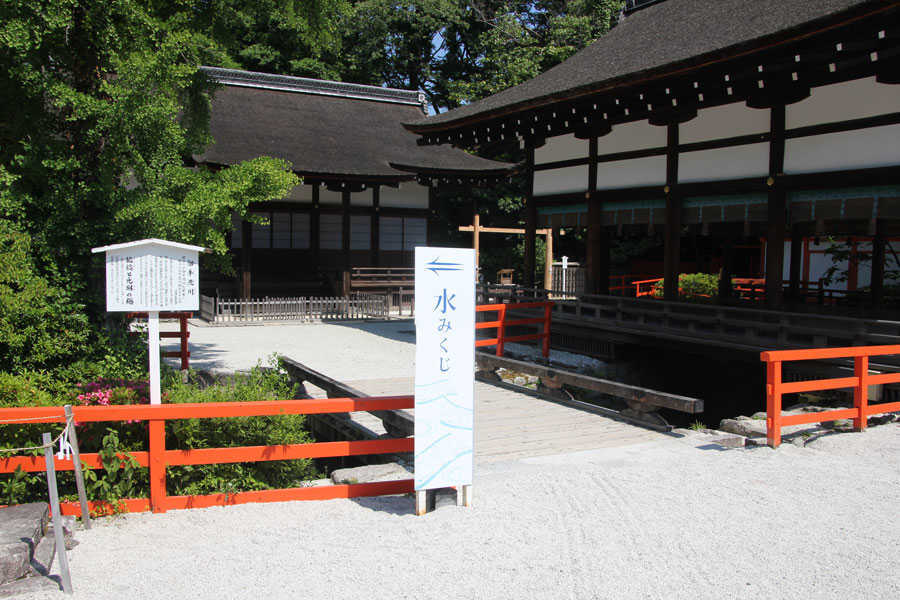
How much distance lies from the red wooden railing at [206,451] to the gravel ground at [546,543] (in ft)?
0.38

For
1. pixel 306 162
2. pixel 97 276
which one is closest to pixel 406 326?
pixel 306 162

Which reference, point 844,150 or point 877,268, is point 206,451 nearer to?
point 844,150

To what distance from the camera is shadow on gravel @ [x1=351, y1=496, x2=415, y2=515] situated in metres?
4.91

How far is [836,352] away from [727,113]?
5.46 meters

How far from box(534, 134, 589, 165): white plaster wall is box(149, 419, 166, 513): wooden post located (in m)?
10.9

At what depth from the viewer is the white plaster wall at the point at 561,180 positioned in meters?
13.8

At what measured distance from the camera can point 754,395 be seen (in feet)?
34.8

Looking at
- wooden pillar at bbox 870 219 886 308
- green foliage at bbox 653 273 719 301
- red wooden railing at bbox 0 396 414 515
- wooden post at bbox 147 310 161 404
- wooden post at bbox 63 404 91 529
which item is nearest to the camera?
wooden post at bbox 63 404 91 529

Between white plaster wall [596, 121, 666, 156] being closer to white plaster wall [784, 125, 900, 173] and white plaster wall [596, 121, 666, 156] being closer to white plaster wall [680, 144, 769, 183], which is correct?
white plaster wall [680, 144, 769, 183]

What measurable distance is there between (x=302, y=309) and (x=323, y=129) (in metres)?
7.43

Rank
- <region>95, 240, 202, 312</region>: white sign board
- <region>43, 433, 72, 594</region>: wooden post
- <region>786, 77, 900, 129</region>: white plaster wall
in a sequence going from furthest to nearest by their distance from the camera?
<region>786, 77, 900, 129</region>: white plaster wall, <region>95, 240, 202, 312</region>: white sign board, <region>43, 433, 72, 594</region>: wooden post

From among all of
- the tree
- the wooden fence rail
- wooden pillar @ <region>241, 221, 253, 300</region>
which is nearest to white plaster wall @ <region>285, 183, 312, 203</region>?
wooden pillar @ <region>241, 221, 253, 300</region>

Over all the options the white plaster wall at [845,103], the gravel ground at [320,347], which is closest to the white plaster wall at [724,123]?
the white plaster wall at [845,103]

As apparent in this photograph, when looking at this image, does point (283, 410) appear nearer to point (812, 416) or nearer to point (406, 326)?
point (812, 416)
